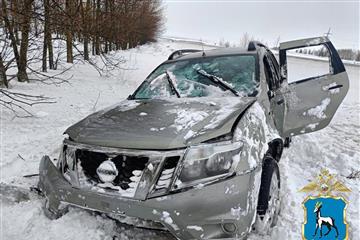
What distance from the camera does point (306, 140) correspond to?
5.71 m

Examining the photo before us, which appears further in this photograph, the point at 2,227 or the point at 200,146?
the point at 2,227

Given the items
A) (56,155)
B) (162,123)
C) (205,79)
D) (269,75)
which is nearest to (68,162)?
(162,123)

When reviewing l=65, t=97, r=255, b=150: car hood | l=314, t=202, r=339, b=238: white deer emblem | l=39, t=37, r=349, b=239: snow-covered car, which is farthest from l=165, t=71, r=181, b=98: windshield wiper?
l=314, t=202, r=339, b=238: white deer emblem

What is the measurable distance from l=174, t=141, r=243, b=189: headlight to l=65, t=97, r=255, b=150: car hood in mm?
89

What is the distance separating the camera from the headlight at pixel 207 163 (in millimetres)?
2178

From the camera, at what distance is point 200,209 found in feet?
6.88

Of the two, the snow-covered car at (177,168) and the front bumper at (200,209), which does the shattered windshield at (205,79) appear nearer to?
the snow-covered car at (177,168)

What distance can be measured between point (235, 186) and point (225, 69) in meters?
1.90

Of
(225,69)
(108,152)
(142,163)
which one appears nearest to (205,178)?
(142,163)

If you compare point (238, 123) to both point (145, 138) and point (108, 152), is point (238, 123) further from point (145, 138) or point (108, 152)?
point (108, 152)

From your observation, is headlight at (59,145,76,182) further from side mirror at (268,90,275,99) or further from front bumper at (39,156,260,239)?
side mirror at (268,90,275,99)

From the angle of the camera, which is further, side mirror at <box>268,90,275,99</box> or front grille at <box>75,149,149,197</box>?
side mirror at <box>268,90,275,99</box>

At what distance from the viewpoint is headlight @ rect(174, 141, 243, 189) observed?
2178 millimetres

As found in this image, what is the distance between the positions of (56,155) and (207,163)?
99.9 inches
